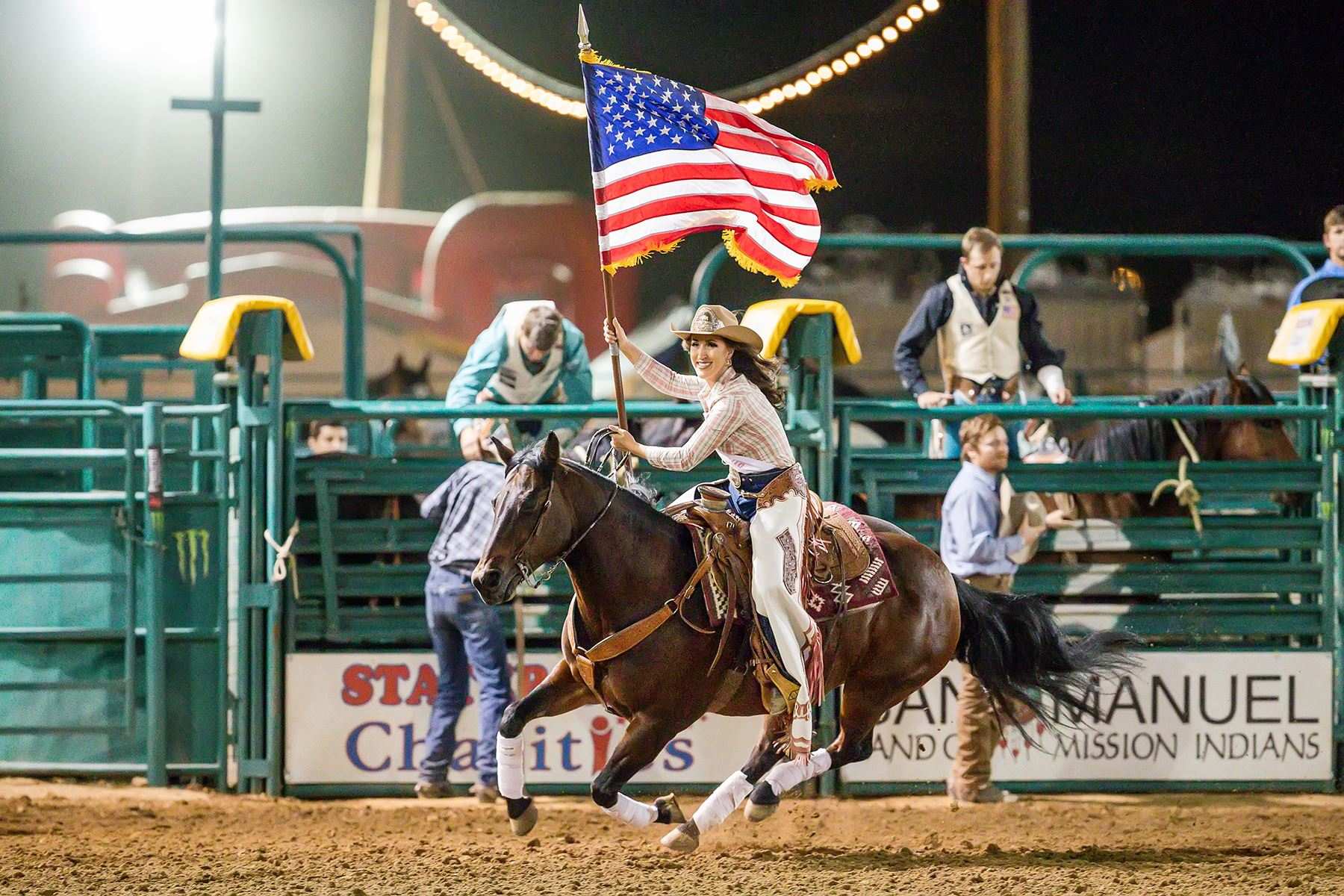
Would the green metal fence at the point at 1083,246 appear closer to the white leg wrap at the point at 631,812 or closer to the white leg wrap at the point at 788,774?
the white leg wrap at the point at 788,774

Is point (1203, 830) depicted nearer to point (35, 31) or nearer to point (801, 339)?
point (801, 339)

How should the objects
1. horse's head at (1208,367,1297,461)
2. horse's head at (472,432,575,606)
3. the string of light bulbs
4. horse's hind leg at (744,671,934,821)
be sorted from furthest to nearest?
the string of light bulbs, horse's head at (1208,367,1297,461), horse's hind leg at (744,671,934,821), horse's head at (472,432,575,606)

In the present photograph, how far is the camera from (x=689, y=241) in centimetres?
1614

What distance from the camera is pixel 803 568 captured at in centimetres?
595

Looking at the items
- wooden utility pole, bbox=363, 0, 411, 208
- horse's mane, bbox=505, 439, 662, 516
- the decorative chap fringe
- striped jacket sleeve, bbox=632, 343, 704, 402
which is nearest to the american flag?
striped jacket sleeve, bbox=632, 343, 704, 402

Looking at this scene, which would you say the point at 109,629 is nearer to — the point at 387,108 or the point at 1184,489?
the point at 1184,489

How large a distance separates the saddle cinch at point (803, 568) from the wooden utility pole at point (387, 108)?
1122 cm

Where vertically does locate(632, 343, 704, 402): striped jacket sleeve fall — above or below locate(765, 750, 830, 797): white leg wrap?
above

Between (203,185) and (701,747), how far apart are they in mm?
11536

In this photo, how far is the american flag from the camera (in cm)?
586

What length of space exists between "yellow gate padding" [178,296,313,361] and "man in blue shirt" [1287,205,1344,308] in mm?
5108

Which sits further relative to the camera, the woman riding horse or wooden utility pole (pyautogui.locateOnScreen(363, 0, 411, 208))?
wooden utility pole (pyautogui.locateOnScreen(363, 0, 411, 208))

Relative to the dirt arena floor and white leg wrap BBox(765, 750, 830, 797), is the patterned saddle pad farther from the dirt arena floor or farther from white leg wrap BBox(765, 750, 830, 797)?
the dirt arena floor

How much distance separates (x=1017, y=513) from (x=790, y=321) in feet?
4.74
